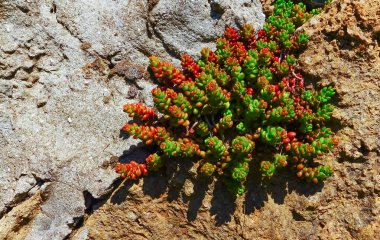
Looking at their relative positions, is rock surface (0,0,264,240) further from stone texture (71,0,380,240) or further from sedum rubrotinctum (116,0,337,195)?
sedum rubrotinctum (116,0,337,195)

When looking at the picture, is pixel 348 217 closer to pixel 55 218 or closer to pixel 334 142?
pixel 334 142

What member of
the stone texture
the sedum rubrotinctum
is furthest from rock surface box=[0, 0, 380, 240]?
the sedum rubrotinctum

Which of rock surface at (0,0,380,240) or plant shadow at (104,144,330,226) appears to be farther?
plant shadow at (104,144,330,226)

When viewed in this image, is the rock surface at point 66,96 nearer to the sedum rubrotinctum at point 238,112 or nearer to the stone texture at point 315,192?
the stone texture at point 315,192

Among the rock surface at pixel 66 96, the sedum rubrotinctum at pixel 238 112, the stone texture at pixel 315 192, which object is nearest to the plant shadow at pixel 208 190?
the stone texture at pixel 315 192

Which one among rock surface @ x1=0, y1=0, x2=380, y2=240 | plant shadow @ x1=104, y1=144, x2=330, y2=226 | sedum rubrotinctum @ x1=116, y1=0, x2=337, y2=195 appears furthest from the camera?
plant shadow @ x1=104, y1=144, x2=330, y2=226

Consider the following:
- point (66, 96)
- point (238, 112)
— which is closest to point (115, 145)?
point (66, 96)
